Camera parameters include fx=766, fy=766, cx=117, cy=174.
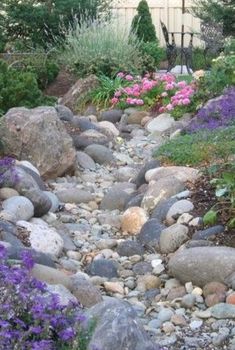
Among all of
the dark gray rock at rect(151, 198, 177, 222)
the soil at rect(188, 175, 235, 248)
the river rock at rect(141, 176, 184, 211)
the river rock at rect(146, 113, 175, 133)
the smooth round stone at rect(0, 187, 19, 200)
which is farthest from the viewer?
the river rock at rect(146, 113, 175, 133)

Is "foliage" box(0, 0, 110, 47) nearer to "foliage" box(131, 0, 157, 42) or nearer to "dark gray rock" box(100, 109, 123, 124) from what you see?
"foliage" box(131, 0, 157, 42)

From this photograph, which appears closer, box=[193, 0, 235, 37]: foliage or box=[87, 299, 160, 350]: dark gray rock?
box=[87, 299, 160, 350]: dark gray rock

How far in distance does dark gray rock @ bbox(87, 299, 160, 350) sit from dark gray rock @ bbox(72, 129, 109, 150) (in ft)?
17.5

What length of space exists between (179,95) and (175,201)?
415 centimetres

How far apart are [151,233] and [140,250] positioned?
20cm

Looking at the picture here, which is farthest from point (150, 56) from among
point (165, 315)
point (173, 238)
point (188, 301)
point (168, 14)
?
point (165, 315)

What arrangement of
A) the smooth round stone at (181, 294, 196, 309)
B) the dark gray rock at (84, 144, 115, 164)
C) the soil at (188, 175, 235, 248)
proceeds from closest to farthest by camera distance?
1. the smooth round stone at (181, 294, 196, 309)
2. the soil at (188, 175, 235, 248)
3. the dark gray rock at (84, 144, 115, 164)

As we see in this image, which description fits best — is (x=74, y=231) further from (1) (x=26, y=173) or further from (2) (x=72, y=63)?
(2) (x=72, y=63)

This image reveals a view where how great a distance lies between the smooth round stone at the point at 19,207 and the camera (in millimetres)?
5719

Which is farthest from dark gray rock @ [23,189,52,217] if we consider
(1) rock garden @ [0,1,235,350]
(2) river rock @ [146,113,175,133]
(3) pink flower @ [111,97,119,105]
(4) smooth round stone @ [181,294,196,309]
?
(3) pink flower @ [111,97,119,105]

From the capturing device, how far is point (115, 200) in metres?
6.80

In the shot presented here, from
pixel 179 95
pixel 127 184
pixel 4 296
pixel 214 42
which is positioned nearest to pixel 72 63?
pixel 179 95

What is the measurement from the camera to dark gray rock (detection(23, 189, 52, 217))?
6.05m

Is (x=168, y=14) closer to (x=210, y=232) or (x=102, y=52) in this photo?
(x=102, y=52)
